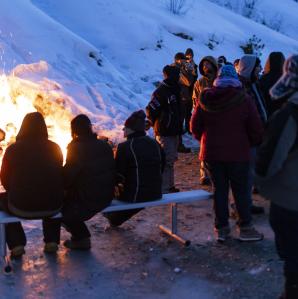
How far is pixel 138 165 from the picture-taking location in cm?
591

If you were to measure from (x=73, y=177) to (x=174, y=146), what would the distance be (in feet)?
7.80

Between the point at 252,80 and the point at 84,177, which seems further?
the point at 252,80

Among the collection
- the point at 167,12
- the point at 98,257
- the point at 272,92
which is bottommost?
the point at 98,257

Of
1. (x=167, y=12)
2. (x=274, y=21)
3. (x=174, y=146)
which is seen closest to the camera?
(x=174, y=146)

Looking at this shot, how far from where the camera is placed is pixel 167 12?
19.5 metres

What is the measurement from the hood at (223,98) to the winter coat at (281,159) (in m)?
1.51

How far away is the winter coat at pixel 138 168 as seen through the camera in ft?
19.4

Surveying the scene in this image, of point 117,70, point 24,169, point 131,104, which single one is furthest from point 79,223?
point 117,70

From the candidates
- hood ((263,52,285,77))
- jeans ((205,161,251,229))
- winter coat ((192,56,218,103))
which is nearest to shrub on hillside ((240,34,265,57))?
winter coat ((192,56,218,103))

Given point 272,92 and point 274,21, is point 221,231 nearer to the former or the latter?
point 272,92

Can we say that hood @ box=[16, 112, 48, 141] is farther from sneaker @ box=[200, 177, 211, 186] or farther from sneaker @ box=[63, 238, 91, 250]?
sneaker @ box=[200, 177, 211, 186]

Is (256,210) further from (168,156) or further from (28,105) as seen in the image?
(28,105)

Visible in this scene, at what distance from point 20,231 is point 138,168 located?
130 centimetres

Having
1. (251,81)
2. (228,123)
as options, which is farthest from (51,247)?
(251,81)
